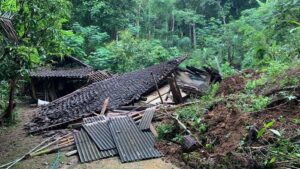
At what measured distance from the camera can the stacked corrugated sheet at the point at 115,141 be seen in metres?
6.94

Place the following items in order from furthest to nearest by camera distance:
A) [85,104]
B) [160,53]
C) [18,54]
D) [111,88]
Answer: [160,53] < [111,88] < [85,104] < [18,54]

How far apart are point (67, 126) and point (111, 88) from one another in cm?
393

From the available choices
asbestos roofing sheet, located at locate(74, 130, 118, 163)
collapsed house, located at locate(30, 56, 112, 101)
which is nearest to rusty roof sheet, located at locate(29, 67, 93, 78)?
collapsed house, located at locate(30, 56, 112, 101)

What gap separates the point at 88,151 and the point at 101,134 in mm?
810

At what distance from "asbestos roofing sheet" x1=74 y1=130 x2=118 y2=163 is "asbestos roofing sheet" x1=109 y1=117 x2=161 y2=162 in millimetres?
335

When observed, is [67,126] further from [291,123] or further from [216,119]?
[291,123]

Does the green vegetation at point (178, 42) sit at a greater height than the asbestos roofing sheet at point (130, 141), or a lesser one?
greater

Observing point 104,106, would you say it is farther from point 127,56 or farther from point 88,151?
point 127,56

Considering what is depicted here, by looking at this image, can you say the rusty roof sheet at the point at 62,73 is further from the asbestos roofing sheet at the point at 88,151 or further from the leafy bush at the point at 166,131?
the leafy bush at the point at 166,131

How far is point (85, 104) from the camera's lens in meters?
11.8

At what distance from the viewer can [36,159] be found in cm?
729

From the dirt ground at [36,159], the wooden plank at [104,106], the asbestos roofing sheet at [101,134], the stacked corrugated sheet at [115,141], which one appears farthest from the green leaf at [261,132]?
the wooden plank at [104,106]

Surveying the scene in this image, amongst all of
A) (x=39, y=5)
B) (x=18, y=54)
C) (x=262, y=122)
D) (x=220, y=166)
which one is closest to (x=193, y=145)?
(x=220, y=166)

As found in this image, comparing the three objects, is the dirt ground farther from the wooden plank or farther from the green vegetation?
the wooden plank
